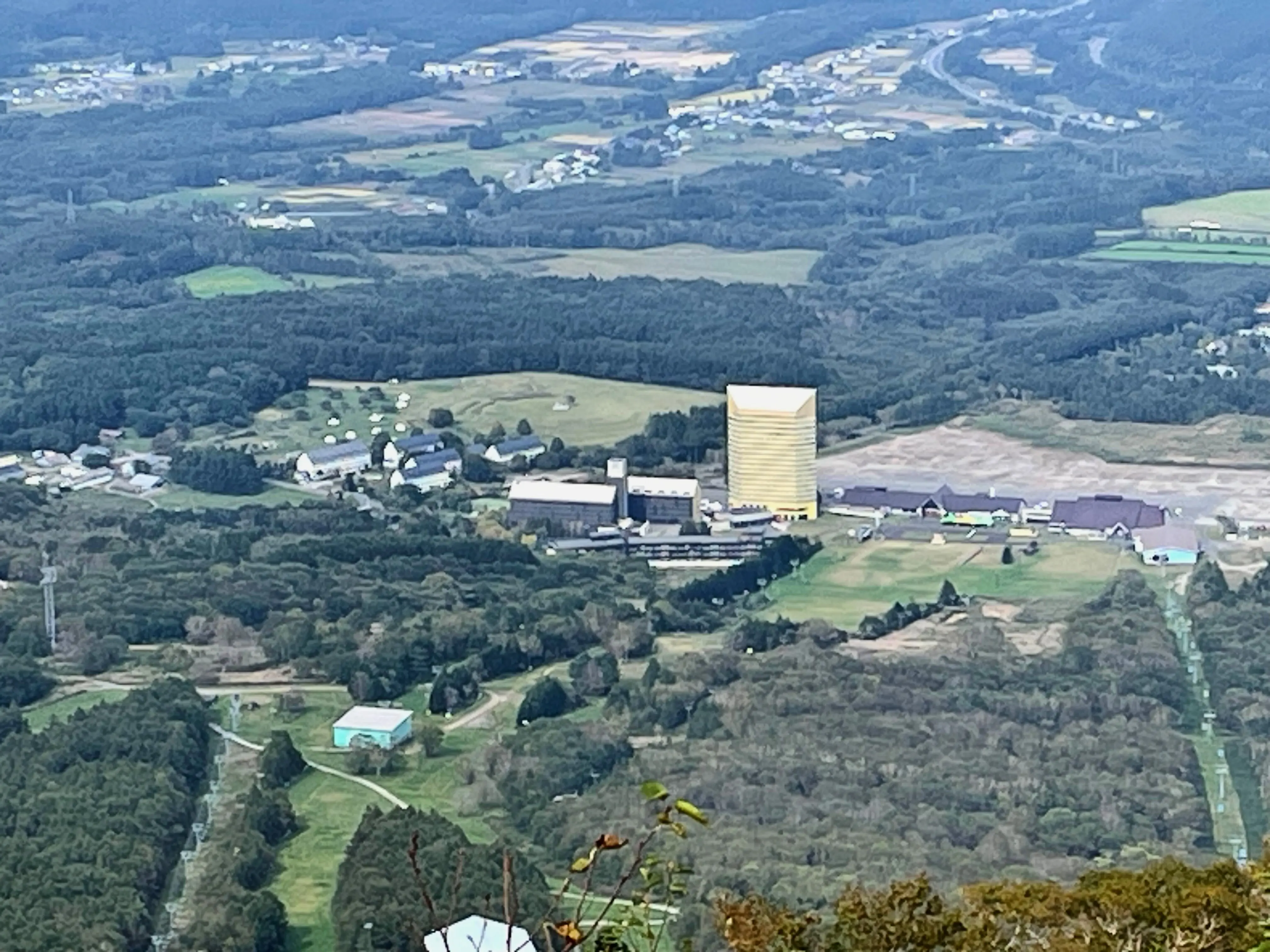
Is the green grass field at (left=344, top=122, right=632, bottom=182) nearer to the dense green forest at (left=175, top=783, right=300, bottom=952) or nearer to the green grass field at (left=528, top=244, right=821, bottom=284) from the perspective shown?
the green grass field at (left=528, top=244, right=821, bottom=284)

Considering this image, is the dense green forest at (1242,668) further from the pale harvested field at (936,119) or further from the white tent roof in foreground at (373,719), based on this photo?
the pale harvested field at (936,119)

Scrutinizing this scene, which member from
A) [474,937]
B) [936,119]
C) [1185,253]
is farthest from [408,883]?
[936,119]

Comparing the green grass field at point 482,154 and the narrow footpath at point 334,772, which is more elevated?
the narrow footpath at point 334,772

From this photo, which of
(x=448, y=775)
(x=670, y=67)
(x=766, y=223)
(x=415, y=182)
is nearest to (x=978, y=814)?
(x=448, y=775)

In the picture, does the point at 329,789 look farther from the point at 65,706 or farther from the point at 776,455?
the point at 776,455

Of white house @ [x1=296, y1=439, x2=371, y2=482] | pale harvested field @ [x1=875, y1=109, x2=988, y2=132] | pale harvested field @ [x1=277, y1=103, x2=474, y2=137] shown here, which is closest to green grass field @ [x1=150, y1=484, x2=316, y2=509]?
white house @ [x1=296, y1=439, x2=371, y2=482]

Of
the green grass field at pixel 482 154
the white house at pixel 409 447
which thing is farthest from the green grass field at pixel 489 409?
the green grass field at pixel 482 154

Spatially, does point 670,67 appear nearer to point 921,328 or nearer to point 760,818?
point 921,328
